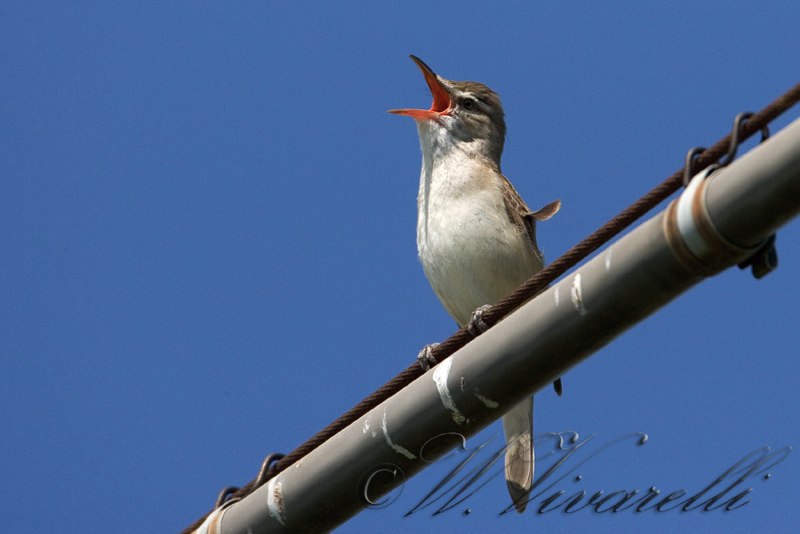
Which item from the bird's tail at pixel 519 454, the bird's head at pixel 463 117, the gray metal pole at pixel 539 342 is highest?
the bird's head at pixel 463 117

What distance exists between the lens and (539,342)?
4.01 meters

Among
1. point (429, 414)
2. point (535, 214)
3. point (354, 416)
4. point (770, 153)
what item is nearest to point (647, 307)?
point (770, 153)

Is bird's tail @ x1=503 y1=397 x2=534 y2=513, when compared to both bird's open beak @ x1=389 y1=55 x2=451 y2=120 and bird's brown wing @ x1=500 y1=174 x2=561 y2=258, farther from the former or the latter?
bird's open beak @ x1=389 y1=55 x2=451 y2=120

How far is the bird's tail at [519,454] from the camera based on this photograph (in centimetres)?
736

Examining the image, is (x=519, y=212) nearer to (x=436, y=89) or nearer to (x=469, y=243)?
(x=469, y=243)

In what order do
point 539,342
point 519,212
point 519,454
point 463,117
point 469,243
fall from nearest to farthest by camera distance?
point 539,342 → point 519,454 → point 469,243 → point 519,212 → point 463,117

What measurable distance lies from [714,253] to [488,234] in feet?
15.0

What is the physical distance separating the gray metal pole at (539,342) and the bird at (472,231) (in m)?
2.91

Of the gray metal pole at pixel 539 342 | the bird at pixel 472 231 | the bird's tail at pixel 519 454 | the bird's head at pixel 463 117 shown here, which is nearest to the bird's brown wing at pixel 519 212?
the bird at pixel 472 231

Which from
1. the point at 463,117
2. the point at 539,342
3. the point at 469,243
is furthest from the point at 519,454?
the point at 539,342

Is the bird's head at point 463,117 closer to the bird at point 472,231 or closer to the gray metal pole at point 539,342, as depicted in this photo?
the bird at point 472,231

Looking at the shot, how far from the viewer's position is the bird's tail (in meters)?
7.36

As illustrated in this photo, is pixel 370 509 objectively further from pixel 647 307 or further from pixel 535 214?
pixel 535 214

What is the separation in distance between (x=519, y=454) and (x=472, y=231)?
1469 mm
